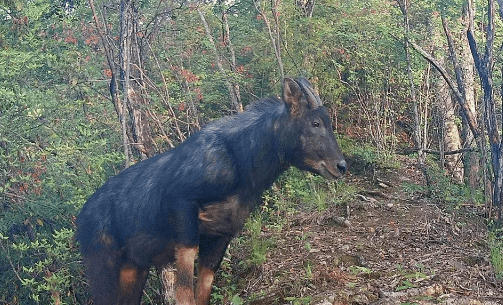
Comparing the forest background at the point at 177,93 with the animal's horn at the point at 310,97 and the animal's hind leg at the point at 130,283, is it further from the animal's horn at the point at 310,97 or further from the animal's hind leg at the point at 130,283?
the animal's horn at the point at 310,97

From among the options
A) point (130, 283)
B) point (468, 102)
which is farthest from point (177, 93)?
point (468, 102)

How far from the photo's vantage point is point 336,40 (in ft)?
38.8

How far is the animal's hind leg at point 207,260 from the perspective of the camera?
6055 mm

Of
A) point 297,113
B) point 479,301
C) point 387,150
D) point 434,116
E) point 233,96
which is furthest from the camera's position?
point 434,116

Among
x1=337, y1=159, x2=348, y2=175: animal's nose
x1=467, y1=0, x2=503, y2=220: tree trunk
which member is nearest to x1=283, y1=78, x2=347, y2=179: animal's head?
x1=337, y1=159, x2=348, y2=175: animal's nose

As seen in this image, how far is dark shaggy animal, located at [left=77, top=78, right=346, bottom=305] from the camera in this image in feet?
18.1

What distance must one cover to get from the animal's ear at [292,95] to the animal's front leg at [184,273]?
5.18ft

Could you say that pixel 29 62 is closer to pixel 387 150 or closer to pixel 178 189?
pixel 178 189

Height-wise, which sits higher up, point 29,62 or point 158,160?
point 29,62

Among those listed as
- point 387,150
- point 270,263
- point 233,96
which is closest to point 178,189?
point 270,263

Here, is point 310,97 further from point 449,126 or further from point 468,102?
point 449,126

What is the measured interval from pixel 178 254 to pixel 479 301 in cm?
300

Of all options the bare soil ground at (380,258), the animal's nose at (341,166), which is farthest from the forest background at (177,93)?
the animal's nose at (341,166)

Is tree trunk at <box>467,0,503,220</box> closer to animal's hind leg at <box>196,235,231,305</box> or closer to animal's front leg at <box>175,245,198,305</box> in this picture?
animal's hind leg at <box>196,235,231,305</box>
